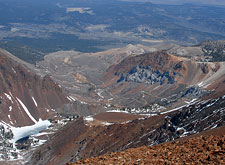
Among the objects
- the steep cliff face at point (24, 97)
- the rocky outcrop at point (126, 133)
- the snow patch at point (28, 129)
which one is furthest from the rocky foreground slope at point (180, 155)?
the steep cliff face at point (24, 97)

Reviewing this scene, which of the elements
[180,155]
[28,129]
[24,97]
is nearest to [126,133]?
[28,129]

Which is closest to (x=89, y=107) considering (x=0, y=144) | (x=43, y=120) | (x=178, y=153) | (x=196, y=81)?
(x=43, y=120)

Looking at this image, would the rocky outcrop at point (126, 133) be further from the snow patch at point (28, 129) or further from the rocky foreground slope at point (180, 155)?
the rocky foreground slope at point (180, 155)

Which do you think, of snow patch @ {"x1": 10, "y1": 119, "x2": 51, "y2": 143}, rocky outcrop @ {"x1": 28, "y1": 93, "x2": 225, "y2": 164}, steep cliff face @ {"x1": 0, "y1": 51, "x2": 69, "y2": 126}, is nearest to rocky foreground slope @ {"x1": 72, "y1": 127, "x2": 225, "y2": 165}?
rocky outcrop @ {"x1": 28, "y1": 93, "x2": 225, "y2": 164}

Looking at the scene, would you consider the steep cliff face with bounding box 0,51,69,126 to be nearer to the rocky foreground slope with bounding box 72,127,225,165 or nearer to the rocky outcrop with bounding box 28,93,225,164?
the rocky outcrop with bounding box 28,93,225,164

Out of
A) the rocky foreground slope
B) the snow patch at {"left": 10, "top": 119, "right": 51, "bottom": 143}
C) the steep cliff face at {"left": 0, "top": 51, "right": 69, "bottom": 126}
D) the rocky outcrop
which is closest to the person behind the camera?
the rocky foreground slope

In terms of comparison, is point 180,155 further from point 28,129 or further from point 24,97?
point 24,97

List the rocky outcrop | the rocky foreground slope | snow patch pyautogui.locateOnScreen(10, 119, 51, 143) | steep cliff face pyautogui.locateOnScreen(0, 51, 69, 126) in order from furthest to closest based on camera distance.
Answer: steep cliff face pyautogui.locateOnScreen(0, 51, 69, 126) < snow patch pyautogui.locateOnScreen(10, 119, 51, 143) < the rocky outcrop < the rocky foreground slope

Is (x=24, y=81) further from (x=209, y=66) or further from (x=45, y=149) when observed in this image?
(x=209, y=66)
